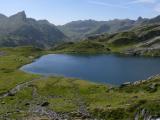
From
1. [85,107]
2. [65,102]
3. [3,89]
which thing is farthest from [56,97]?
[3,89]

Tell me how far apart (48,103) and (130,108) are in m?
28.3

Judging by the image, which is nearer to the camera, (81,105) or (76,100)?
(81,105)

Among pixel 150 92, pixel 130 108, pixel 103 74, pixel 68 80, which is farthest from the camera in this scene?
pixel 103 74

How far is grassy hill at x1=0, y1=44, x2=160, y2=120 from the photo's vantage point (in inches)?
2857

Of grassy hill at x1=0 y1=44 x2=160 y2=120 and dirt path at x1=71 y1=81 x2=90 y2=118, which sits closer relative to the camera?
grassy hill at x1=0 y1=44 x2=160 y2=120

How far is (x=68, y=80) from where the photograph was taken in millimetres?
131875

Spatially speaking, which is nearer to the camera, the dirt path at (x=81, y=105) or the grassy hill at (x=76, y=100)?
the grassy hill at (x=76, y=100)

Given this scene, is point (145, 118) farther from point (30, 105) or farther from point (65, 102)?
point (30, 105)

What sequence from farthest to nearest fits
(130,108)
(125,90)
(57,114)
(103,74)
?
(103,74) < (125,90) < (57,114) < (130,108)

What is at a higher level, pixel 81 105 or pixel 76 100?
pixel 81 105

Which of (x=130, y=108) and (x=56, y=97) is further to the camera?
(x=56, y=97)

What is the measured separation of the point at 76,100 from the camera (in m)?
94.7

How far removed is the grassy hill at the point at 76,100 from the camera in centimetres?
7256

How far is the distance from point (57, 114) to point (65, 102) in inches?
550
